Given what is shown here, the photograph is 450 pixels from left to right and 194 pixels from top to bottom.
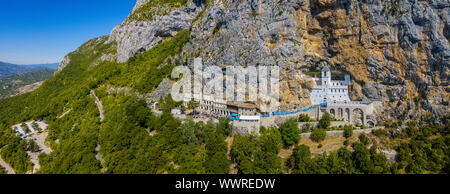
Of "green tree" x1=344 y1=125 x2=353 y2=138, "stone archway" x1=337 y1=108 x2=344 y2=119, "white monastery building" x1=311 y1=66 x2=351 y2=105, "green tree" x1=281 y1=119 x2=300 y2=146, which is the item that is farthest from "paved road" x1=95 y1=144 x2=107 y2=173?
"stone archway" x1=337 y1=108 x2=344 y2=119

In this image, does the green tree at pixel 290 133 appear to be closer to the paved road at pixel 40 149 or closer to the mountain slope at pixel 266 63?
the mountain slope at pixel 266 63

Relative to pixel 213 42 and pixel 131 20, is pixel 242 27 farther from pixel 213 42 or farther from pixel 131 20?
pixel 131 20

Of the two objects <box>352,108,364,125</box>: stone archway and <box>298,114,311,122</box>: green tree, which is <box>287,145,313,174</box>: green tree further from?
<box>352,108,364,125</box>: stone archway

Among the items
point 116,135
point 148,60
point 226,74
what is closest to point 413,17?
point 226,74

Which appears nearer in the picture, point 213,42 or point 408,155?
point 408,155

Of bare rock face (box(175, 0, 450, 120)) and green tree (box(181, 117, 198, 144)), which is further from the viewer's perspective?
green tree (box(181, 117, 198, 144))

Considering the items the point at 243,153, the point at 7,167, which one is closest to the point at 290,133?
the point at 243,153
